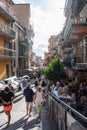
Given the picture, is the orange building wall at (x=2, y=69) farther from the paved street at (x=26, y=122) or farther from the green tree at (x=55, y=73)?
the paved street at (x=26, y=122)

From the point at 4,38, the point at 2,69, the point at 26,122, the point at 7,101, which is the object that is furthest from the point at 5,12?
the point at 7,101

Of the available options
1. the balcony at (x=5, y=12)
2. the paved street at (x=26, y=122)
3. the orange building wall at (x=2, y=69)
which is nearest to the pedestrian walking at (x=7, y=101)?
the paved street at (x=26, y=122)

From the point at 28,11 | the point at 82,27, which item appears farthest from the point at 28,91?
the point at 28,11

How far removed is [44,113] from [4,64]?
94.6ft

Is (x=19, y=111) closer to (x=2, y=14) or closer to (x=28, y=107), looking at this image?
(x=28, y=107)

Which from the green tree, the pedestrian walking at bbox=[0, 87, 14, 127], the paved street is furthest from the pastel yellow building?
the pedestrian walking at bbox=[0, 87, 14, 127]

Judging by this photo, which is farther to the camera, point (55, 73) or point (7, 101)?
point (55, 73)

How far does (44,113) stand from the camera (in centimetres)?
1794

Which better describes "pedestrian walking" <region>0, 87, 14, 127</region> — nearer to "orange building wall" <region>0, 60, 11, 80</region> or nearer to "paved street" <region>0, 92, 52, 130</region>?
"paved street" <region>0, 92, 52, 130</region>

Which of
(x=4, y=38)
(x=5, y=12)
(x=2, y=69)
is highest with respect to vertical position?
(x=5, y=12)

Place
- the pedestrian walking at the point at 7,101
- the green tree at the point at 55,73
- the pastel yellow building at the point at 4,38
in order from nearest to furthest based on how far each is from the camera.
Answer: the pedestrian walking at the point at 7,101 < the green tree at the point at 55,73 < the pastel yellow building at the point at 4,38

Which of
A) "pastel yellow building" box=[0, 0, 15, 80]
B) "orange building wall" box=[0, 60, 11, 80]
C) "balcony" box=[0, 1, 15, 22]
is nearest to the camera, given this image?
"balcony" box=[0, 1, 15, 22]

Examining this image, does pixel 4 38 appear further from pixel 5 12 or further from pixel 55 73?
pixel 55 73

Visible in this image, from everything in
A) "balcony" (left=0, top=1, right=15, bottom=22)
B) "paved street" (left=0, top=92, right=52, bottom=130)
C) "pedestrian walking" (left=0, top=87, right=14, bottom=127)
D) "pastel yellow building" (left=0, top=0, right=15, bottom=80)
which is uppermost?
"balcony" (left=0, top=1, right=15, bottom=22)
